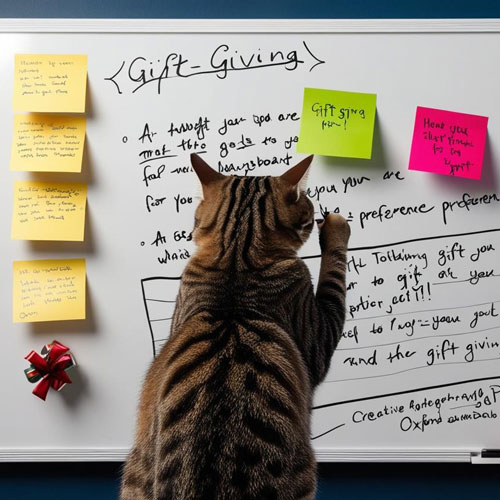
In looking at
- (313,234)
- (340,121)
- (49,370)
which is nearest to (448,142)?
(340,121)

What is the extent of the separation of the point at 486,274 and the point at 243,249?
0.56 metres

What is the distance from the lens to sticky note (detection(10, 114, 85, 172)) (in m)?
1.11

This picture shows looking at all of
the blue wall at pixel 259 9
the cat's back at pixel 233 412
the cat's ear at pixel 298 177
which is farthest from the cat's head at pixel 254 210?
the blue wall at pixel 259 9

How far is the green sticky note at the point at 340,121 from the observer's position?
111 centimetres

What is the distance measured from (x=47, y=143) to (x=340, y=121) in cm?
59

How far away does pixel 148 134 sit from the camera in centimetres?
113

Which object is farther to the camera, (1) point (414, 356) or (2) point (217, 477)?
Result: (1) point (414, 356)

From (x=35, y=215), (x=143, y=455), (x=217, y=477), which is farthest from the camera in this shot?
(x=35, y=215)

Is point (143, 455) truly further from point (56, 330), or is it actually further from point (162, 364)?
point (56, 330)

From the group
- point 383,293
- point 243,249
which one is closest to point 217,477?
point 243,249

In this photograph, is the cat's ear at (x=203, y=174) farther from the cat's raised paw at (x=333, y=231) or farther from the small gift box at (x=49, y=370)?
the small gift box at (x=49, y=370)

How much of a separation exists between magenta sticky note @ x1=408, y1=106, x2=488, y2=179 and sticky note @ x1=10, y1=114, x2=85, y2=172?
0.68m

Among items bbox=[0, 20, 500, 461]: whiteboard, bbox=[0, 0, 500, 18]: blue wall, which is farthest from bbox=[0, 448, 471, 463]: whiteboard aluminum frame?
bbox=[0, 0, 500, 18]: blue wall

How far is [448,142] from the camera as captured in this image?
1121 mm
